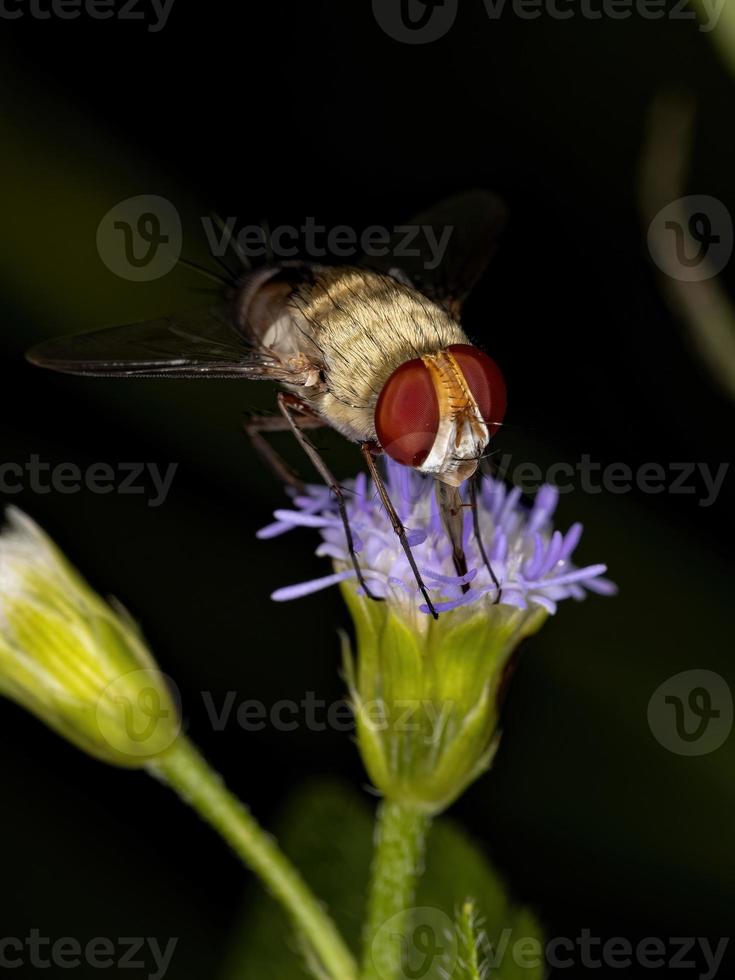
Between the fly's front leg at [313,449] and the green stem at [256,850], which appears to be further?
the green stem at [256,850]

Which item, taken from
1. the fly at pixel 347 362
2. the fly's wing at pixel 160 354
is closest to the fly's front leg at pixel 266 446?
the fly at pixel 347 362

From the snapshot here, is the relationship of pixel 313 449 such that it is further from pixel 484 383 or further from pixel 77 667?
pixel 77 667

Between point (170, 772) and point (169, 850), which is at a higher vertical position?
point (170, 772)

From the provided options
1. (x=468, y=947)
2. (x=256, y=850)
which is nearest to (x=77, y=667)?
(x=256, y=850)

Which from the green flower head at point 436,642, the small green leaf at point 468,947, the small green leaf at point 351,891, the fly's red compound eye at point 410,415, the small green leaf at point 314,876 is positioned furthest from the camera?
the small green leaf at point 314,876

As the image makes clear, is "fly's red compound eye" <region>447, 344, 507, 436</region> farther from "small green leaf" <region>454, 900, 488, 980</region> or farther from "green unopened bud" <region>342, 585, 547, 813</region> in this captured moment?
"small green leaf" <region>454, 900, 488, 980</region>

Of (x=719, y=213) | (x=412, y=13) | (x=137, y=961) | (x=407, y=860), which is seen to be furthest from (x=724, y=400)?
(x=137, y=961)

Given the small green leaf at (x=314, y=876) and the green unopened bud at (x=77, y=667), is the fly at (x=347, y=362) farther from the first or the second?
the small green leaf at (x=314, y=876)

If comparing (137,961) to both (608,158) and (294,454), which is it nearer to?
(294,454)
